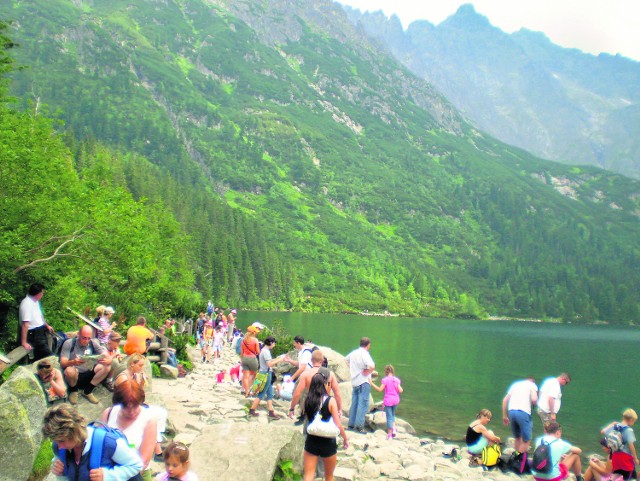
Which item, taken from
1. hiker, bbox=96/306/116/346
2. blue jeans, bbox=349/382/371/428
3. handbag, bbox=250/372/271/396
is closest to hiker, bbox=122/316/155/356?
hiker, bbox=96/306/116/346

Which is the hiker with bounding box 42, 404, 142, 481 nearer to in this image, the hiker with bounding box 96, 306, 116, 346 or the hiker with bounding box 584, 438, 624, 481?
the hiker with bounding box 96, 306, 116, 346

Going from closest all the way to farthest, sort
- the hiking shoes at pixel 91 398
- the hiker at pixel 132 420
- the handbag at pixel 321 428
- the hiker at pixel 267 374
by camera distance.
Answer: the hiker at pixel 132 420 → the handbag at pixel 321 428 → the hiking shoes at pixel 91 398 → the hiker at pixel 267 374

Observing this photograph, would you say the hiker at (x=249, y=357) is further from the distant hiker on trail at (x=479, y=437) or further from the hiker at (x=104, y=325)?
the distant hiker on trail at (x=479, y=437)

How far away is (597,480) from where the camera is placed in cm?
1366

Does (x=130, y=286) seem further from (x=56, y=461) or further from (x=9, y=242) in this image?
(x=56, y=461)

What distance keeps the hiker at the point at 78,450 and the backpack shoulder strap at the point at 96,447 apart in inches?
0.6

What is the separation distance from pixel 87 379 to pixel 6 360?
1.70m

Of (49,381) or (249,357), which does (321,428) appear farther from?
(249,357)

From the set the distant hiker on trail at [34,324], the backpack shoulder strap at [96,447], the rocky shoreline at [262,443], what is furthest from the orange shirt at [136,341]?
the backpack shoulder strap at [96,447]

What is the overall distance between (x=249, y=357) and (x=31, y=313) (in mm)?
7808

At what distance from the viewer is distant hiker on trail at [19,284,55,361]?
13883 mm

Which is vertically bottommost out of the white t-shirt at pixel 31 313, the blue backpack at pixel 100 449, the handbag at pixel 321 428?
the handbag at pixel 321 428

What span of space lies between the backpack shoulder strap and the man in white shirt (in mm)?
11716

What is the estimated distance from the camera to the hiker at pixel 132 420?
7.43 m
